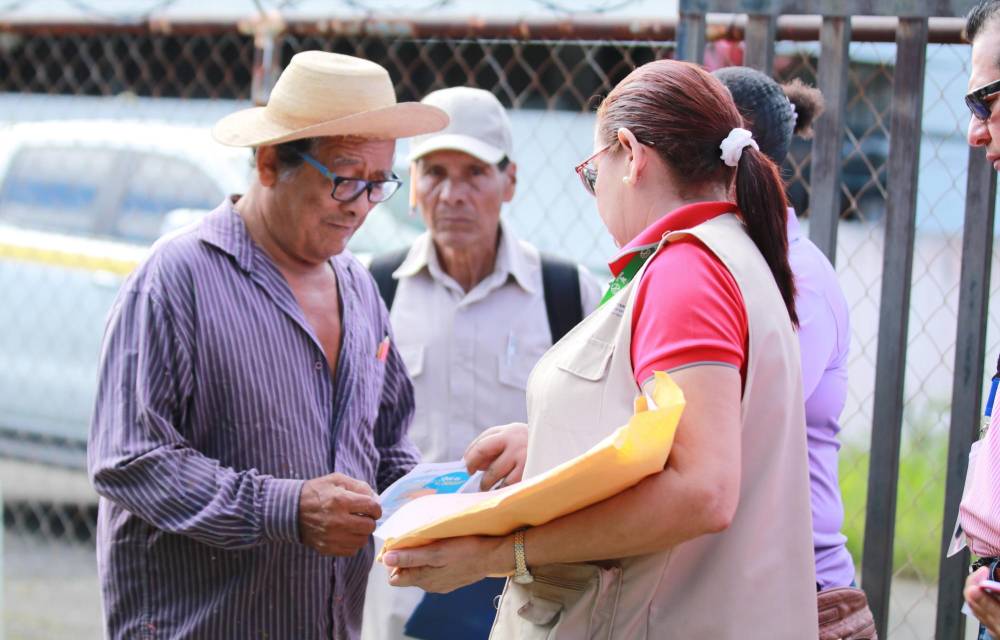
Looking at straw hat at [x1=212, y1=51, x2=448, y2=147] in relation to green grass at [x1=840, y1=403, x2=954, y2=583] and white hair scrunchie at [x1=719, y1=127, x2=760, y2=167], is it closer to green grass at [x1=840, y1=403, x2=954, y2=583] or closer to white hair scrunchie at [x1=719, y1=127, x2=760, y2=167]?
white hair scrunchie at [x1=719, y1=127, x2=760, y2=167]

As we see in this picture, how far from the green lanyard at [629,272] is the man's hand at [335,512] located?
706 millimetres

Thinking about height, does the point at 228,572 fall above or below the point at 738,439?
below

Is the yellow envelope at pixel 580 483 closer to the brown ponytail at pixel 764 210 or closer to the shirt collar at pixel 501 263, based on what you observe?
the brown ponytail at pixel 764 210

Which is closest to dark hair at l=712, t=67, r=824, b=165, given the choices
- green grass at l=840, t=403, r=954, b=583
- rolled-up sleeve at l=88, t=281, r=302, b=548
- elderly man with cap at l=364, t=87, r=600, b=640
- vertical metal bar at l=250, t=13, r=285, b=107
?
elderly man with cap at l=364, t=87, r=600, b=640

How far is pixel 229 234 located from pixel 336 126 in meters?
0.34

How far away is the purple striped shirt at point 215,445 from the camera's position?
7.70ft

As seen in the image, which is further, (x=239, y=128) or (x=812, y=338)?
(x=239, y=128)

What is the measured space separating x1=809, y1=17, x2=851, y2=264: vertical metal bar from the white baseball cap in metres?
0.98

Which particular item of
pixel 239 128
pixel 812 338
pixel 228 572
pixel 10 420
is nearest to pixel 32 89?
pixel 10 420

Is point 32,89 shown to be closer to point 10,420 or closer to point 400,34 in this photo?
point 10,420

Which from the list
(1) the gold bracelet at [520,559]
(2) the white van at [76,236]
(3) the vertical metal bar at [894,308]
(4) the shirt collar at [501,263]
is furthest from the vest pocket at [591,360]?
(2) the white van at [76,236]

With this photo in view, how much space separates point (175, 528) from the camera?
234cm

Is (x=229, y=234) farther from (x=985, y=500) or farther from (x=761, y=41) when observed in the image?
(x=985, y=500)

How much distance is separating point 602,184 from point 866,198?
21.4 feet
